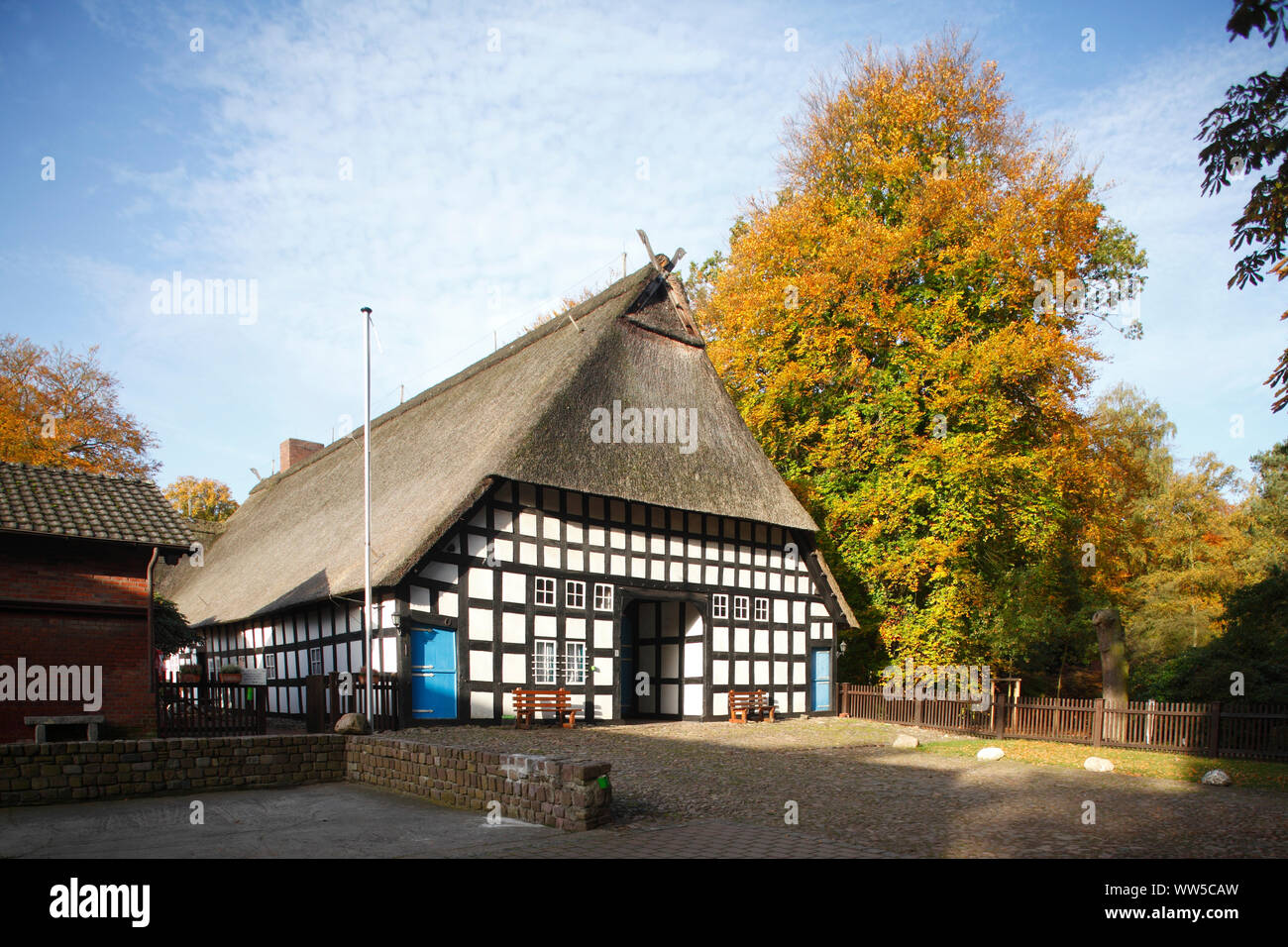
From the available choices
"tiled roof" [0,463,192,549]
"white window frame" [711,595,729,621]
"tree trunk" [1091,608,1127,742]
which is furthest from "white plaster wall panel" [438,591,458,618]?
"tree trunk" [1091,608,1127,742]

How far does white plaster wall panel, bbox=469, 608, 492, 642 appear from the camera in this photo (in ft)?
61.0

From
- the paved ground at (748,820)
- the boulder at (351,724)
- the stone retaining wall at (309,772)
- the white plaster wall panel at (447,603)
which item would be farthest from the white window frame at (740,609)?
the stone retaining wall at (309,772)

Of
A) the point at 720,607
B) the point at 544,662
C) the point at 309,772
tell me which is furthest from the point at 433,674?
the point at 720,607

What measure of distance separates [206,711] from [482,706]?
5554 millimetres

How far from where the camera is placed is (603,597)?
68.9 ft

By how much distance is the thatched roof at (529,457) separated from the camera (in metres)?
19.2

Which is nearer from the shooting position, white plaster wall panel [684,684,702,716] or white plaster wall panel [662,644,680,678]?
white plaster wall panel [684,684,702,716]

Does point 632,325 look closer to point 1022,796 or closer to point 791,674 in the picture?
point 791,674

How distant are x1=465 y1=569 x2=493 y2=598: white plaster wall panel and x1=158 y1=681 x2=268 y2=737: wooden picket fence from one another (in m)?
4.88

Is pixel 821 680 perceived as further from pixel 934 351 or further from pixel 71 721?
pixel 71 721

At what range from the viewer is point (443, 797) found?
10.5 meters

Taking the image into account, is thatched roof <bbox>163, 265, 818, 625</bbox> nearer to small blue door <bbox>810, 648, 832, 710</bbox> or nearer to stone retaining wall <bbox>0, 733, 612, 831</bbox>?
small blue door <bbox>810, 648, 832, 710</bbox>
